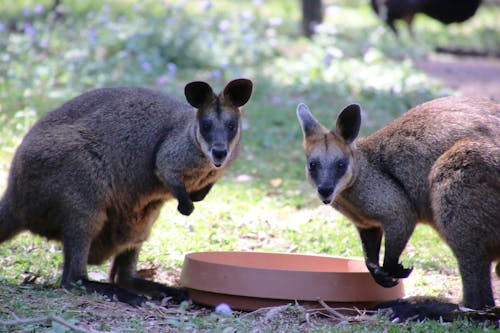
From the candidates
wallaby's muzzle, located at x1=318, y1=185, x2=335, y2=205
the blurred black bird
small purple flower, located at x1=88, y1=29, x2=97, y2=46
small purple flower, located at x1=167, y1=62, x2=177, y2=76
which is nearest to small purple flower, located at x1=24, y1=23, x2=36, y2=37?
small purple flower, located at x1=88, y1=29, x2=97, y2=46

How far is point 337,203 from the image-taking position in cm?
473

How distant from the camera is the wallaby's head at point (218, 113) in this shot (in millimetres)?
4602

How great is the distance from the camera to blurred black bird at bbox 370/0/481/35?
356 centimetres

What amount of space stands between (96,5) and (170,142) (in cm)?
882

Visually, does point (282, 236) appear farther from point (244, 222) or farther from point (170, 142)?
point (170, 142)

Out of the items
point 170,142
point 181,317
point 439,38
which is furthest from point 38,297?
point 439,38

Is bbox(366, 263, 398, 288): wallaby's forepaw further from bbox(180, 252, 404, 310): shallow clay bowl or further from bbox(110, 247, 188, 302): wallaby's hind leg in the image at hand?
bbox(110, 247, 188, 302): wallaby's hind leg

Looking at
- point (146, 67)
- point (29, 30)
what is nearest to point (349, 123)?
point (146, 67)

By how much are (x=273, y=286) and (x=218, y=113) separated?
106 cm

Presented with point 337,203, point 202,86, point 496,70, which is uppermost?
point 496,70

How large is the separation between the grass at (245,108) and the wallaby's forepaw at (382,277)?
40cm

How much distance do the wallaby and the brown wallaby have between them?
60cm

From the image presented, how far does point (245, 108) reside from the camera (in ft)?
28.8

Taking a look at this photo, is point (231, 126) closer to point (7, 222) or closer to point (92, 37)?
point (7, 222)
